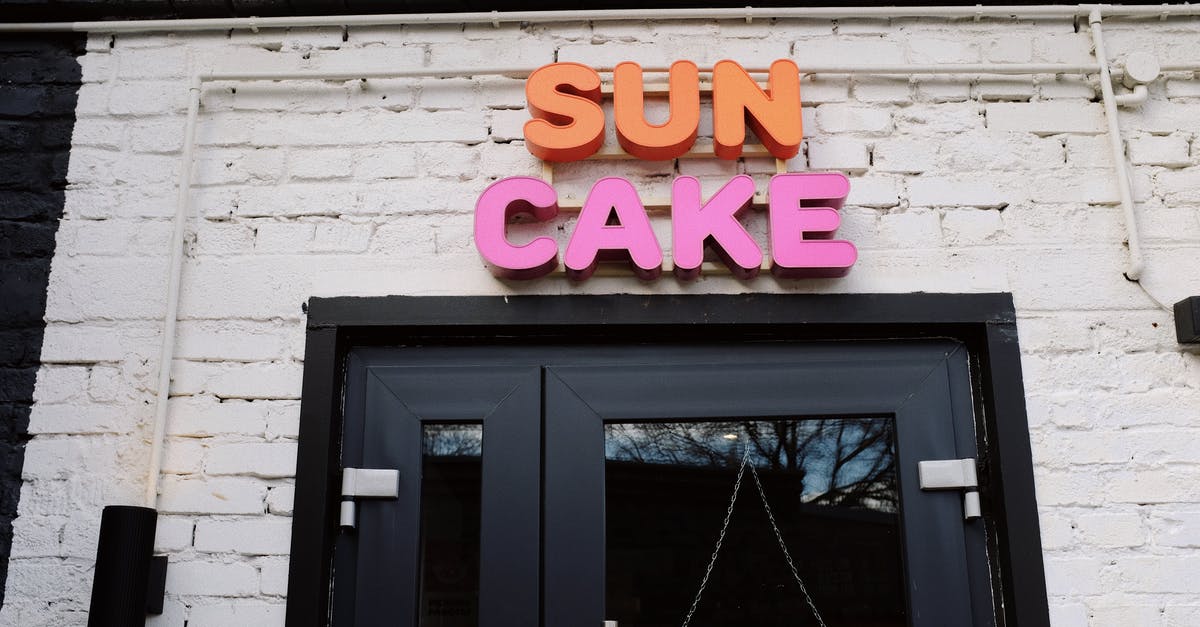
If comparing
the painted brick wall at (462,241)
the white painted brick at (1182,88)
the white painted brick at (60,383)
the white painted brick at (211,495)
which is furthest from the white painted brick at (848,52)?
the white painted brick at (60,383)

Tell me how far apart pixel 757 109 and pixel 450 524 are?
134cm

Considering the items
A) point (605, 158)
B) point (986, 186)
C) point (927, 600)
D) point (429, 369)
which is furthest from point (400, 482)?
point (986, 186)

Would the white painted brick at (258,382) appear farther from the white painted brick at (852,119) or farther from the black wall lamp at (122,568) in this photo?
the white painted brick at (852,119)

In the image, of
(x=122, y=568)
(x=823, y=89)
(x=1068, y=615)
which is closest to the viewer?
(x=122, y=568)

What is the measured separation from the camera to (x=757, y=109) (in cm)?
254

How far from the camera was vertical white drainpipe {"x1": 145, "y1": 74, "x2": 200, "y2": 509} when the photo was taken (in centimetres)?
238

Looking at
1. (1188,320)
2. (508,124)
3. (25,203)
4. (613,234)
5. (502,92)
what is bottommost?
(1188,320)

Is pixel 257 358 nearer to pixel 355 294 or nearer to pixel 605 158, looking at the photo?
pixel 355 294

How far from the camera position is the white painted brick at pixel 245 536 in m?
2.35

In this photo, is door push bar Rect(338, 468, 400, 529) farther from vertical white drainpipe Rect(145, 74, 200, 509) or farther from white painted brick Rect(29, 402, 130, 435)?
white painted brick Rect(29, 402, 130, 435)

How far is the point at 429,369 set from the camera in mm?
2531

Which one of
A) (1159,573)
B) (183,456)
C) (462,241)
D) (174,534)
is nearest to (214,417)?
(183,456)

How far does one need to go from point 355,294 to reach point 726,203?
100 centimetres

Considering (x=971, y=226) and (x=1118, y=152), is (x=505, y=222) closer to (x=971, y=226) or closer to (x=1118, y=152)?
(x=971, y=226)
